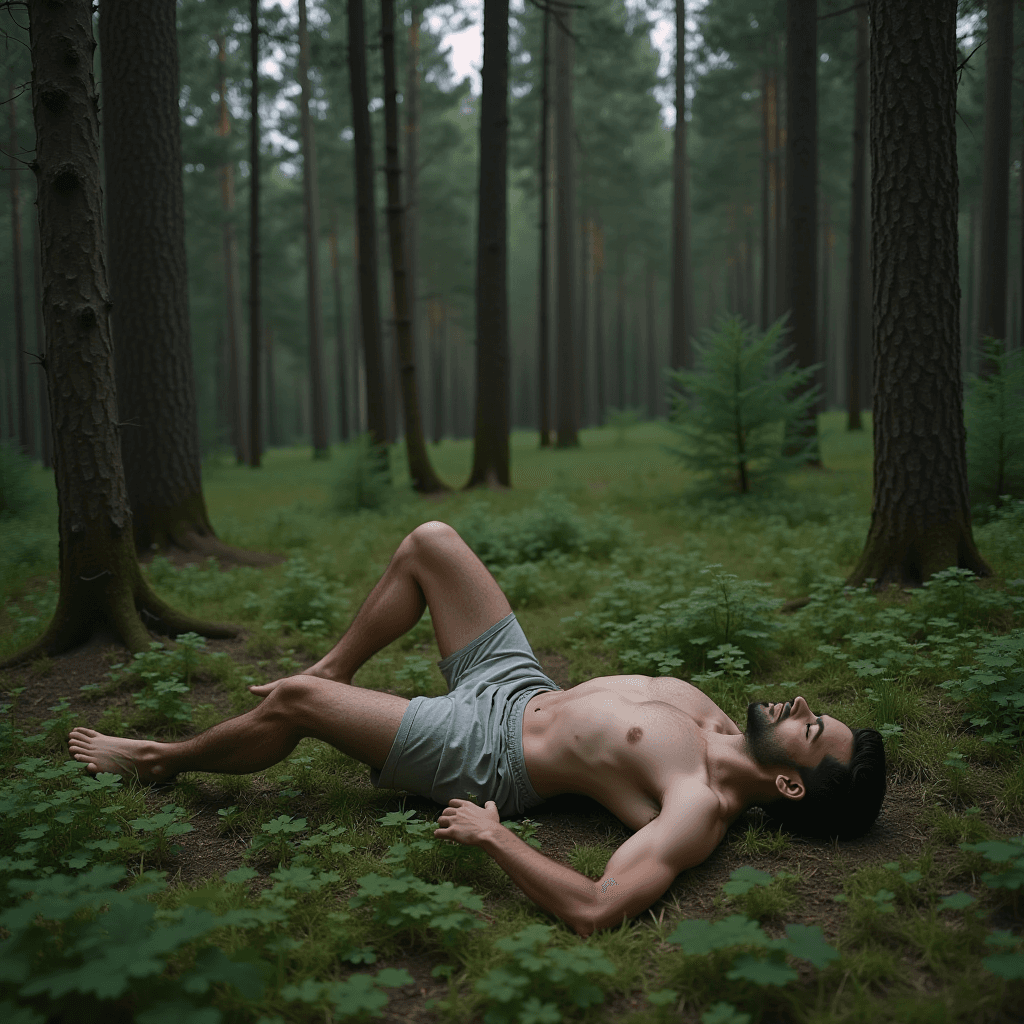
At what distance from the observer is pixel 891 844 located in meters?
2.86

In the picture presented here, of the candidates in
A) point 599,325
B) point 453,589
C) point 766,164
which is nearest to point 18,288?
point 599,325

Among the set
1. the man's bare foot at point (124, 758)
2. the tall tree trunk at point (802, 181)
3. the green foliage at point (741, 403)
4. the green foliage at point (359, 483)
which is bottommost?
the man's bare foot at point (124, 758)

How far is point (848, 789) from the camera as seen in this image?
2.78 metres

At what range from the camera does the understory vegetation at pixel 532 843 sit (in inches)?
78.5

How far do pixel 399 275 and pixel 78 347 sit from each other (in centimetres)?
805

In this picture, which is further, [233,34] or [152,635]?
[233,34]

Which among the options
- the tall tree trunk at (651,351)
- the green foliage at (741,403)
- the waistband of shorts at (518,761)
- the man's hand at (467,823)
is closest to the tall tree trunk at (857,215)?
the green foliage at (741,403)

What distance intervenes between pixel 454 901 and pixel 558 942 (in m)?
0.34

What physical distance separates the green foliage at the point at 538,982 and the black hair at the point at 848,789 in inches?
41.9

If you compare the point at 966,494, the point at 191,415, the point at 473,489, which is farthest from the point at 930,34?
the point at 473,489

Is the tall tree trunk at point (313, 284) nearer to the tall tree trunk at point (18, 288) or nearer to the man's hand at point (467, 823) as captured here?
the tall tree trunk at point (18, 288)

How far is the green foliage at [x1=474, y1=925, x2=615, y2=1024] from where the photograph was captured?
6.42ft

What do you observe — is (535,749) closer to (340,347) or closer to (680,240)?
(680,240)

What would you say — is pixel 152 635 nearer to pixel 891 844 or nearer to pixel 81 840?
pixel 81 840
